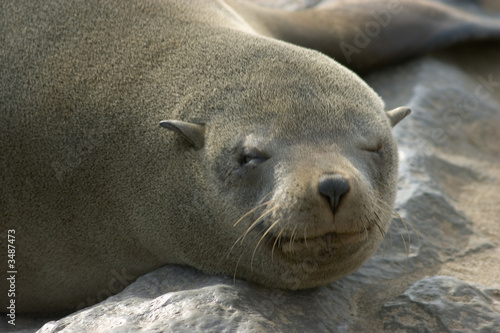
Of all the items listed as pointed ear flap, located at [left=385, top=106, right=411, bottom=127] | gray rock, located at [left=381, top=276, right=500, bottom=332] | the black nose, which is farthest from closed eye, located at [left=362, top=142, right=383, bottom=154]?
gray rock, located at [left=381, top=276, right=500, bottom=332]

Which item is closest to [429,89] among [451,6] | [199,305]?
[451,6]

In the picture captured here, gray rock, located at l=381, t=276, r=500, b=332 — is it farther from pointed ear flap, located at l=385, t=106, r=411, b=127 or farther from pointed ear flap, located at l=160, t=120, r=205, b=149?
pointed ear flap, located at l=160, t=120, r=205, b=149

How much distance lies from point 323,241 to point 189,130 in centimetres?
108

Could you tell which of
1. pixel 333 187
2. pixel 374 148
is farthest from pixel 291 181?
pixel 374 148

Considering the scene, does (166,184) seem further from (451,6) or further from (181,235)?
(451,6)

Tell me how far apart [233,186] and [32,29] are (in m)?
2.00

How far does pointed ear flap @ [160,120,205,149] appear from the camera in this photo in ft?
13.0

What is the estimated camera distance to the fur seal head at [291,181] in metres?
3.51

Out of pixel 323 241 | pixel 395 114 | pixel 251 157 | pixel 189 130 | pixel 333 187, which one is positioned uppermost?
pixel 395 114

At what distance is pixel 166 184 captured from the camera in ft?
13.7

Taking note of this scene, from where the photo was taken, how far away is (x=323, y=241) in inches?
141

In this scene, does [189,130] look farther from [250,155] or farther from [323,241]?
[323,241]

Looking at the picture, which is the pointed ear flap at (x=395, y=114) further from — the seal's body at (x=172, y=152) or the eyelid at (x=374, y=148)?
the eyelid at (x=374, y=148)

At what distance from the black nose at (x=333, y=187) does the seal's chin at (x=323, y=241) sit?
0.27 meters
